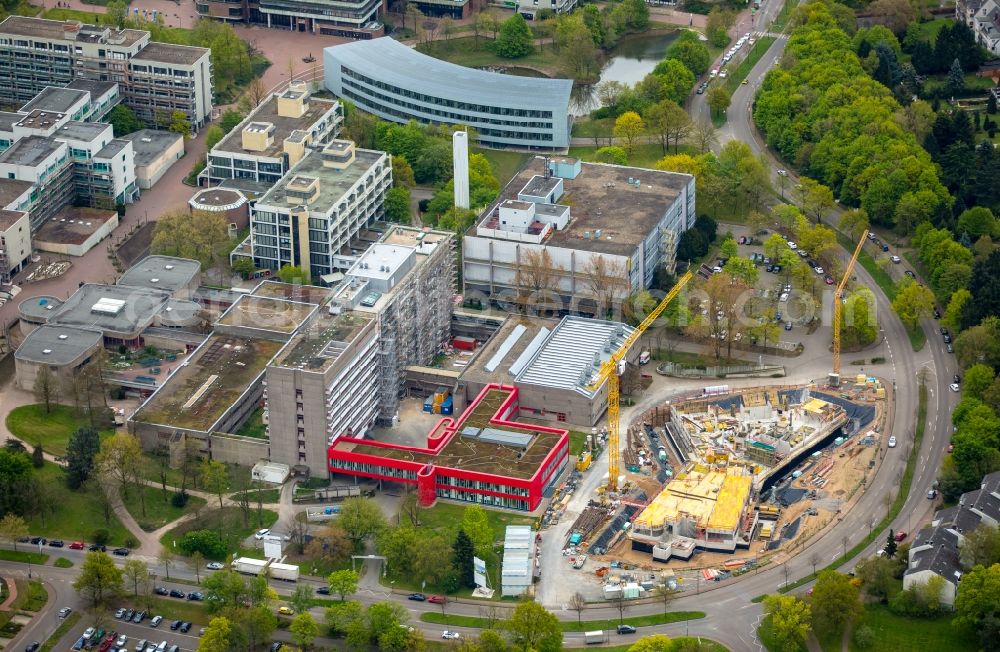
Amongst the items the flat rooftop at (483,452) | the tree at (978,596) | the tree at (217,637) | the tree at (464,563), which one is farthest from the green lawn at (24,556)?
the tree at (978,596)

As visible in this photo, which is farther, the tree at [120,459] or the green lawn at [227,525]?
the tree at [120,459]

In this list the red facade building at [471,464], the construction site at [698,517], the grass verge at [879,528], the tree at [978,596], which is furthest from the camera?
the red facade building at [471,464]

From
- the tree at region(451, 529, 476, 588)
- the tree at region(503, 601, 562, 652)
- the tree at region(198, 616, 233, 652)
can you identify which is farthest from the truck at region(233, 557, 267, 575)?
the tree at region(503, 601, 562, 652)

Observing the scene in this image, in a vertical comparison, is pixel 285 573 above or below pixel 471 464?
below

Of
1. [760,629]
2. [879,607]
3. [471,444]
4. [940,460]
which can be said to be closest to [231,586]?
[471,444]

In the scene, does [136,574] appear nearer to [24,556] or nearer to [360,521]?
[24,556]

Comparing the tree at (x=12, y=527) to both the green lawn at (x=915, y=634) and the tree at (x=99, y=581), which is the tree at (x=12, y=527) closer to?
the tree at (x=99, y=581)

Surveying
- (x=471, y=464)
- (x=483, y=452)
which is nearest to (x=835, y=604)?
(x=471, y=464)
